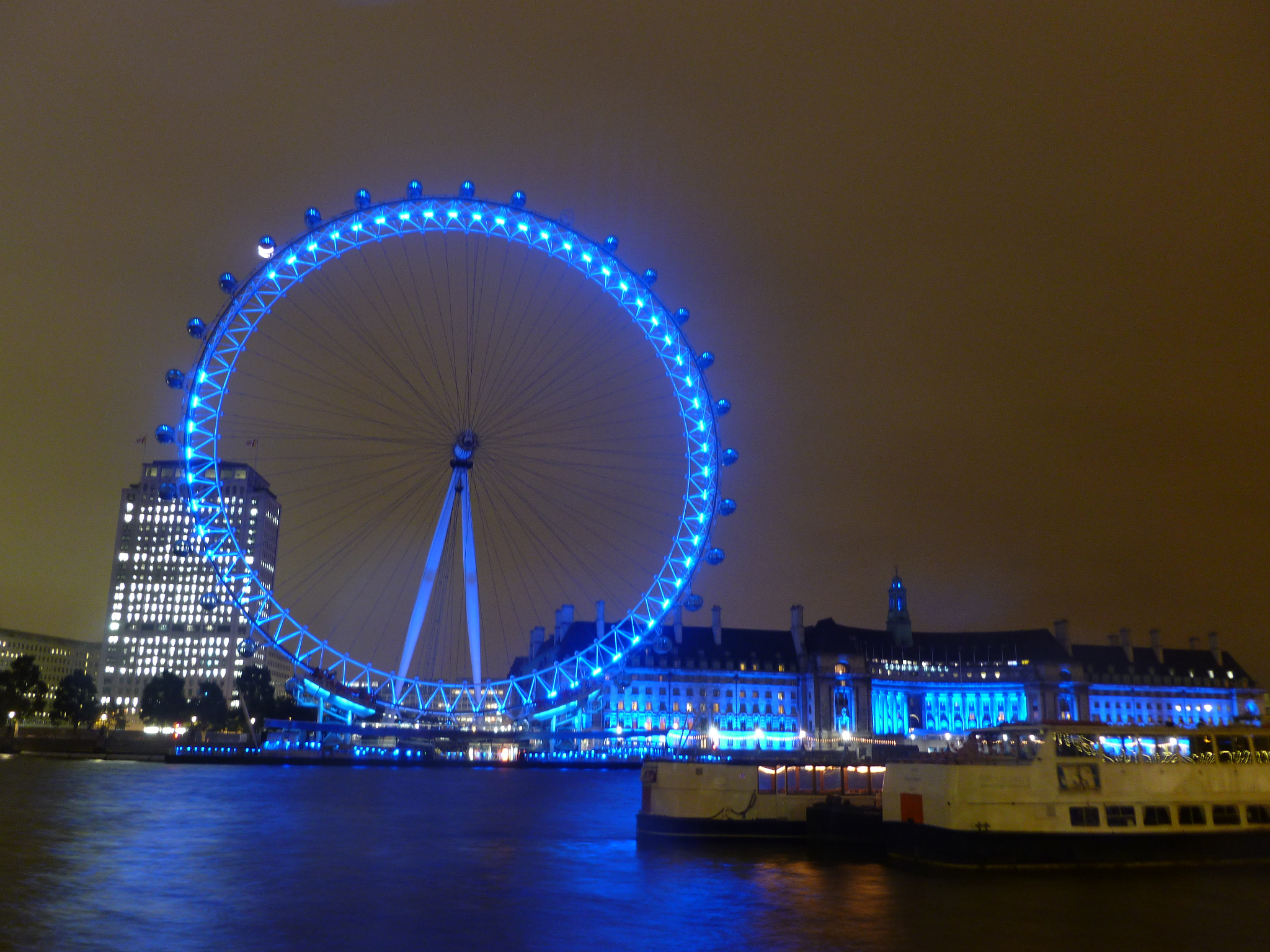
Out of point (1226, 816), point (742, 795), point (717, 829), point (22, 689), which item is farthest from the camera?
point (22, 689)

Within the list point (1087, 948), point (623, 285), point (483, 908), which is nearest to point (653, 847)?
point (483, 908)

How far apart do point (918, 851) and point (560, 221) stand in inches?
1387

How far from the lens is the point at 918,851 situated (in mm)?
38031

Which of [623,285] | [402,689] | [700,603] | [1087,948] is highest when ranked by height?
[623,285]

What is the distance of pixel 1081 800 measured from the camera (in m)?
37.2

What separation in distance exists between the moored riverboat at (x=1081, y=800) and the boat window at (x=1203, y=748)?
3cm

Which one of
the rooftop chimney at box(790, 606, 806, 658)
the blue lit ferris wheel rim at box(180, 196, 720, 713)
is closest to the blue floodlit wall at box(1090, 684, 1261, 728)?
the rooftop chimney at box(790, 606, 806, 658)

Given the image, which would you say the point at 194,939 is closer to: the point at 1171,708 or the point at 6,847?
the point at 6,847

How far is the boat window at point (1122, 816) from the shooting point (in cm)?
3753

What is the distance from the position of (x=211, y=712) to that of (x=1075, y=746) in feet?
385

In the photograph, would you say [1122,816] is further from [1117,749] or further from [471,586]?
[471,586]

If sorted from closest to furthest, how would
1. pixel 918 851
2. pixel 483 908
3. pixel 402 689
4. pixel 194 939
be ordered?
pixel 194 939 → pixel 483 908 → pixel 918 851 → pixel 402 689

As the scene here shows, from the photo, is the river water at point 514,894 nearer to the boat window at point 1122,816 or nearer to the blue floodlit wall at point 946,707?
the boat window at point 1122,816

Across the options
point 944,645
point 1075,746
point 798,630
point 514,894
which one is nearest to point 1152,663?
point 944,645
